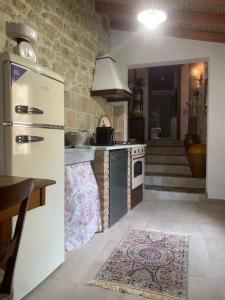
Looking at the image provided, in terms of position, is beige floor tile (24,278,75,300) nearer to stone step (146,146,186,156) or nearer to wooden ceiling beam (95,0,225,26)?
wooden ceiling beam (95,0,225,26)

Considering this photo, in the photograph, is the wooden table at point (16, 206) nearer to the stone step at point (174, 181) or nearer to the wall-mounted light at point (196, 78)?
the stone step at point (174, 181)

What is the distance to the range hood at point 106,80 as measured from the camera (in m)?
3.97

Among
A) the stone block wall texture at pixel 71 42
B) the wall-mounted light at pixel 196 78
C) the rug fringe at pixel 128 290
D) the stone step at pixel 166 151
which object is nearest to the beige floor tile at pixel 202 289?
the rug fringe at pixel 128 290

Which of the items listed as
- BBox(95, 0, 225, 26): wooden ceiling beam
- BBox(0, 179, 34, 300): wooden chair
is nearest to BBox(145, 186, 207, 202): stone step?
BBox(95, 0, 225, 26): wooden ceiling beam

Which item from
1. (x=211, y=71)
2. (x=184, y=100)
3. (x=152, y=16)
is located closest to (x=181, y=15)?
(x=152, y=16)

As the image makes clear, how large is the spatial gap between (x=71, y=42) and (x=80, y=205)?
223cm

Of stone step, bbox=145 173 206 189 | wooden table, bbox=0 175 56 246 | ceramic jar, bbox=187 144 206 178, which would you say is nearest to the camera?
wooden table, bbox=0 175 56 246

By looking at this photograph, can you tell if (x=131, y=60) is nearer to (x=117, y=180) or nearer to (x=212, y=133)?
(x=212, y=133)

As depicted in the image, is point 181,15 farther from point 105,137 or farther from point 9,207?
point 9,207

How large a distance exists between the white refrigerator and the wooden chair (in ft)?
2.20

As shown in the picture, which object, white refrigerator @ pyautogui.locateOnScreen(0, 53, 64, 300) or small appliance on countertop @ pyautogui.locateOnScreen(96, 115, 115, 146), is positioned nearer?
white refrigerator @ pyautogui.locateOnScreen(0, 53, 64, 300)

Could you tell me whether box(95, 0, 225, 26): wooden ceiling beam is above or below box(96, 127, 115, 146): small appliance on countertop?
above

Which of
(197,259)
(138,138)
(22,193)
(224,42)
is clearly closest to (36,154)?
(22,193)

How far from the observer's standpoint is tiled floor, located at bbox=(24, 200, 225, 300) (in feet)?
5.91
